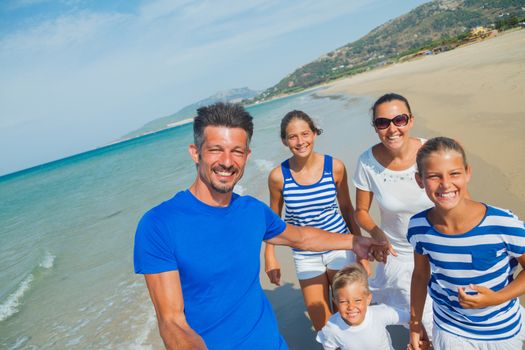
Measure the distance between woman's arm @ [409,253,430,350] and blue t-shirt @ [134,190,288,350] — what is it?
1.11m

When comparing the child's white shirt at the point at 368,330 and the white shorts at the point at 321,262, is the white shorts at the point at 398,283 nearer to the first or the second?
the child's white shirt at the point at 368,330

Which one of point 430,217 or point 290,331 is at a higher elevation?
point 430,217

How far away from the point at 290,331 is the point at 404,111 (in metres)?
2.90

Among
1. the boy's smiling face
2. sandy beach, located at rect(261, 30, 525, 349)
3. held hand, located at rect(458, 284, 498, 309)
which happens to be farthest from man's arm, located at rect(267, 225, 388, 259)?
sandy beach, located at rect(261, 30, 525, 349)

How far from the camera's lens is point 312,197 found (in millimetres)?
3422

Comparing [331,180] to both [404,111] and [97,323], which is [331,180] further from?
[97,323]

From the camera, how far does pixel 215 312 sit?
1.96 m

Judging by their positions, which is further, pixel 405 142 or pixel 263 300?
pixel 405 142

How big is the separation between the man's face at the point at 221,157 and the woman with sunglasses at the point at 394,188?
1395mm

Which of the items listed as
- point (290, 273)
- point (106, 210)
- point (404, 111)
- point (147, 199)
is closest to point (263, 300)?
point (404, 111)

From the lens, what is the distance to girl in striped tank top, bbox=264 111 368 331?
3.43 meters

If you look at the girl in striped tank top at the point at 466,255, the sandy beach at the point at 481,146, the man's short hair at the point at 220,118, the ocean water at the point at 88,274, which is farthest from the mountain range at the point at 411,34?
the man's short hair at the point at 220,118

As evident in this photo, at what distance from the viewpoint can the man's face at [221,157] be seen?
208 centimetres

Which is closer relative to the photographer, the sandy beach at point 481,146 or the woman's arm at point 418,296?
the woman's arm at point 418,296
